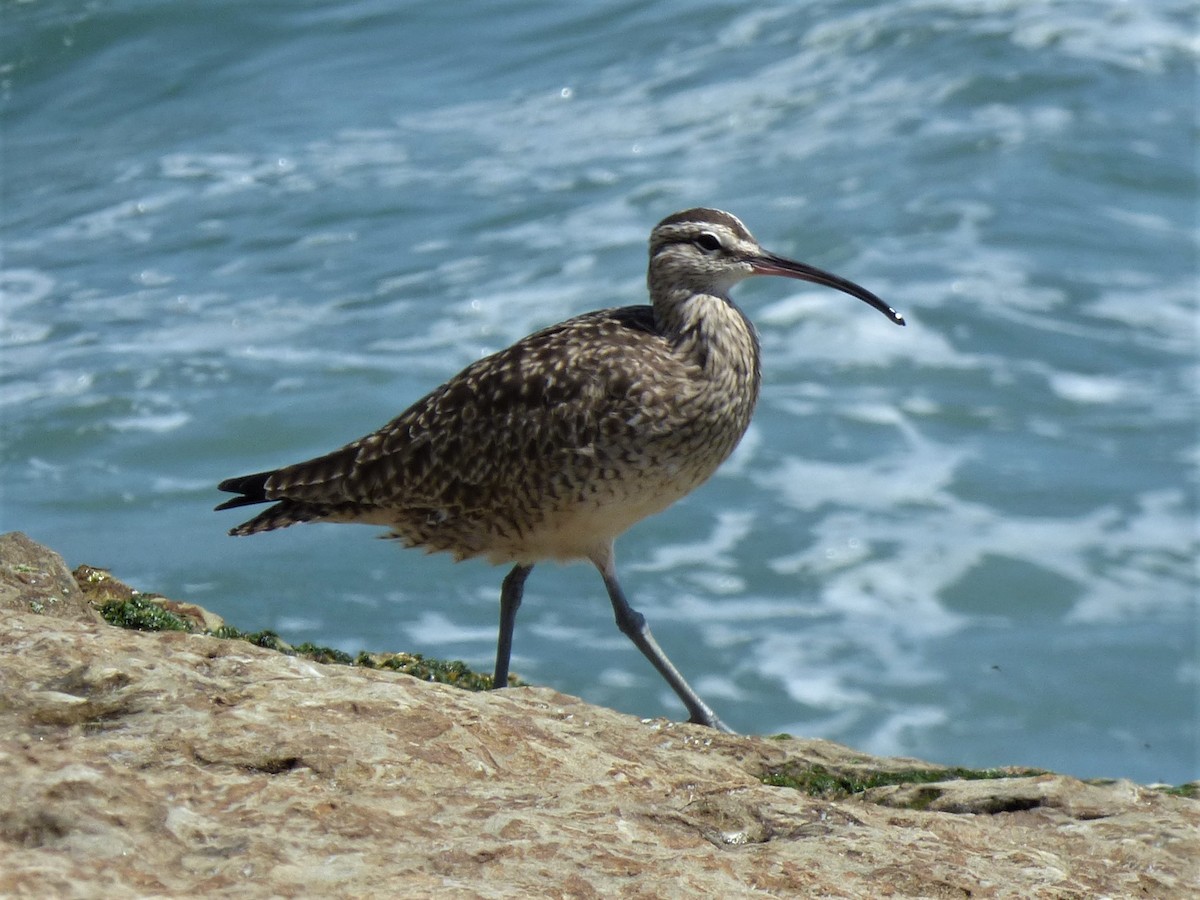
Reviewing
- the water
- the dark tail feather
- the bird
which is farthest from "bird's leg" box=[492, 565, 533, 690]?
the water

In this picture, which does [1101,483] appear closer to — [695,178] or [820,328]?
[820,328]

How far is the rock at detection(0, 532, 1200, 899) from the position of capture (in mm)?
3586

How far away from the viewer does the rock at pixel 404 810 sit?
3586 mm

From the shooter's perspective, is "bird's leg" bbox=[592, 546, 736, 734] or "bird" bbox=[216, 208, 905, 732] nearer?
"bird" bbox=[216, 208, 905, 732]

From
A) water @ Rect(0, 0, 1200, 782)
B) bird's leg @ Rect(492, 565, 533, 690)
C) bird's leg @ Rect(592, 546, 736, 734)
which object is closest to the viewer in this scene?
bird's leg @ Rect(592, 546, 736, 734)

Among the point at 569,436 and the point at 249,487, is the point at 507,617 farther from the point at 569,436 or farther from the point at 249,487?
the point at 249,487

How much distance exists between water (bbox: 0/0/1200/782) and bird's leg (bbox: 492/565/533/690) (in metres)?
4.16

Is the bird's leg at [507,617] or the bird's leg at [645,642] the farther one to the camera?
the bird's leg at [507,617]

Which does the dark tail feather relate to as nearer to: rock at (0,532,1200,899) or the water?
rock at (0,532,1200,899)

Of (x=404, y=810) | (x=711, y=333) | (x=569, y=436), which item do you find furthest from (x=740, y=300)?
(x=404, y=810)

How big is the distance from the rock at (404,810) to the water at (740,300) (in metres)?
7.05

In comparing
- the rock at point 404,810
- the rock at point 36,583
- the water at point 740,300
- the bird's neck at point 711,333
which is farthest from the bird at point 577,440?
the water at point 740,300

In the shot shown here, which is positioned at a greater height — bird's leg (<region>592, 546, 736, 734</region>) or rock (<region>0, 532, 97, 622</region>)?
rock (<region>0, 532, 97, 622</region>)

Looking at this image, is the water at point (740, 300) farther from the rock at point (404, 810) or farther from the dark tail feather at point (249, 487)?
the rock at point (404, 810)
